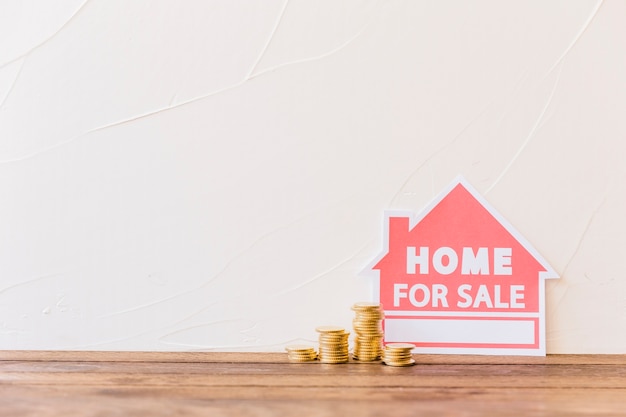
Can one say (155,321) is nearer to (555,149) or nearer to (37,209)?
(37,209)

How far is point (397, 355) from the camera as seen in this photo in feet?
3.72

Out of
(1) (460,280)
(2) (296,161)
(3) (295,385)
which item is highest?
(2) (296,161)

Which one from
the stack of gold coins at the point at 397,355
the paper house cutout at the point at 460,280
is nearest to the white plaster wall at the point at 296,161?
the paper house cutout at the point at 460,280

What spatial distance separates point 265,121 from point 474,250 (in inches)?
18.1

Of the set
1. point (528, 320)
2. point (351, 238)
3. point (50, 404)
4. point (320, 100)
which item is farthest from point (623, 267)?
point (50, 404)

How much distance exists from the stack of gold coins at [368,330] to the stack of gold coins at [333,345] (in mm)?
26

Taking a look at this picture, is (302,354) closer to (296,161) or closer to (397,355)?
(397,355)

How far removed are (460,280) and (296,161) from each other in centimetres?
38

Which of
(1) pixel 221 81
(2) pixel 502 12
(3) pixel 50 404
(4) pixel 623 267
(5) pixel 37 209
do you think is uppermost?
(2) pixel 502 12

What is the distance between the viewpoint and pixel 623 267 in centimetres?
124

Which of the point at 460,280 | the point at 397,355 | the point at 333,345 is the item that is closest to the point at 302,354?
the point at 333,345

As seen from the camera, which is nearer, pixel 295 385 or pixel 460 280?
pixel 295 385

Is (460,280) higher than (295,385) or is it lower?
higher

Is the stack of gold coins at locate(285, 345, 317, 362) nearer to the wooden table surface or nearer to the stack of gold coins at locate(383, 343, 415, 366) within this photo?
the wooden table surface
